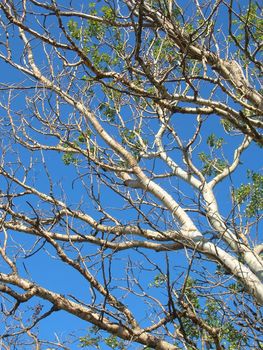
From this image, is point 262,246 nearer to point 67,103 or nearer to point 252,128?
point 252,128

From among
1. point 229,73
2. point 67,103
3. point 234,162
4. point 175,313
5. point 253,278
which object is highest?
point 67,103

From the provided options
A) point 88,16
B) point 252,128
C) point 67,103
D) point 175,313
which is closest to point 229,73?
point 252,128

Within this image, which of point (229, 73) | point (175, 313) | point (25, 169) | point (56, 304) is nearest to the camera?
point (175, 313)

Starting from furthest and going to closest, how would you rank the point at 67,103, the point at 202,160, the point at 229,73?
the point at 202,160 → the point at 67,103 → the point at 229,73

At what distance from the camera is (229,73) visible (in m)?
Answer: 4.76

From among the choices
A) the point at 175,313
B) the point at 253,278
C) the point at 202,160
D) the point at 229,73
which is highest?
the point at 202,160

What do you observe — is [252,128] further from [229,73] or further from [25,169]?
[25,169]

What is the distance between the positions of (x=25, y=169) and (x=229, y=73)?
262 centimetres

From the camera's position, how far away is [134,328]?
422cm

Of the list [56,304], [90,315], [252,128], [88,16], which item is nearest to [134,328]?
[90,315]

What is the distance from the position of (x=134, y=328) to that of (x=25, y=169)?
8.43 feet

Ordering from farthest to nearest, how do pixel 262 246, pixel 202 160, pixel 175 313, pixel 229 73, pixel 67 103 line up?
pixel 202 160 < pixel 67 103 < pixel 262 246 < pixel 229 73 < pixel 175 313

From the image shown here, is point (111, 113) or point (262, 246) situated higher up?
point (111, 113)

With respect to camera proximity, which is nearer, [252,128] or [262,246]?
[252,128]
